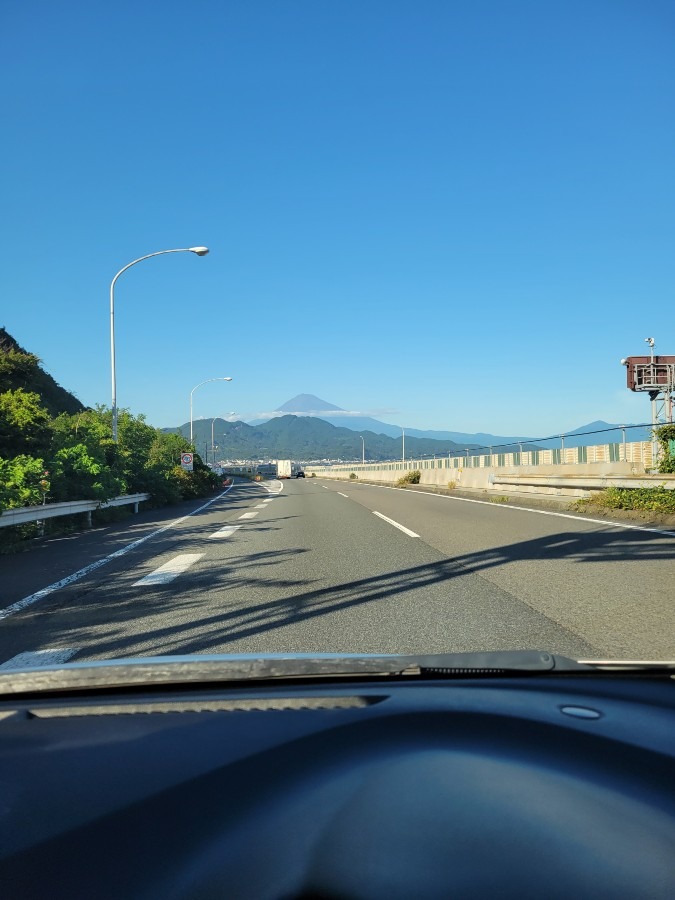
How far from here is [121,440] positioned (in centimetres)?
2919

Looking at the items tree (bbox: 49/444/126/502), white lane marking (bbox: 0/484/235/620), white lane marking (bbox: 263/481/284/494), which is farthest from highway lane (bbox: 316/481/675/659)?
white lane marking (bbox: 263/481/284/494)

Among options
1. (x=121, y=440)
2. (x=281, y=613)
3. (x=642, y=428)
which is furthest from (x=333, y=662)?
(x=121, y=440)

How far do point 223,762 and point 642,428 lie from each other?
20027mm

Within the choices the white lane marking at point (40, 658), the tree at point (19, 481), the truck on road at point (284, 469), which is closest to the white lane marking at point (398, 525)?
the tree at point (19, 481)

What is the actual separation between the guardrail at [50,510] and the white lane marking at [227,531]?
3330 mm

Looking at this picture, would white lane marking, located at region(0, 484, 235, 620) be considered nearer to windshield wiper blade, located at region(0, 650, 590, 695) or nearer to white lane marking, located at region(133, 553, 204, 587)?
white lane marking, located at region(133, 553, 204, 587)

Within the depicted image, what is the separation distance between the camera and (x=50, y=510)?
48.7 feet

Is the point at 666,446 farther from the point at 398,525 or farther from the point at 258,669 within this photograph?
the point at 258,669

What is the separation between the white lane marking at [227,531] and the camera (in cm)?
1437

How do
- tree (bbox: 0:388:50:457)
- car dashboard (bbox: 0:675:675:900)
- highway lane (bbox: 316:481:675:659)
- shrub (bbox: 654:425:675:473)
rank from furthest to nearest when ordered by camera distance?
shrub (bbox: 654:425:675:473) → tree (bbox: 0:388:50:457) → highway lane (bbox: 316:481:675:659) → car dashboard (bbox: 0:675:675:900)

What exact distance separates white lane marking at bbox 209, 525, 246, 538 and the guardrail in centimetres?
333

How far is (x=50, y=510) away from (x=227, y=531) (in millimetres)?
3588

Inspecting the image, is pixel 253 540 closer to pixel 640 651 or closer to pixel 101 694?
pixel 640 651

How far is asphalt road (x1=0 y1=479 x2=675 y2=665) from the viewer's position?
5430 millimetres
